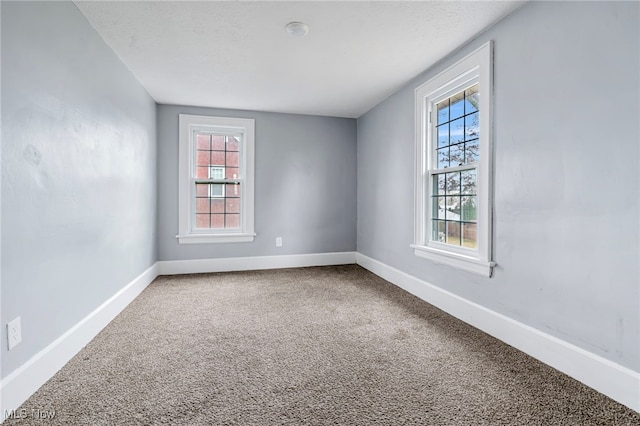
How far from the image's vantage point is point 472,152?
2.66 m

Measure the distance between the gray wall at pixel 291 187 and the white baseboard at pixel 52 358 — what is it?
167cm

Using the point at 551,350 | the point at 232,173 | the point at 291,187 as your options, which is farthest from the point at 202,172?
the point at 551,350

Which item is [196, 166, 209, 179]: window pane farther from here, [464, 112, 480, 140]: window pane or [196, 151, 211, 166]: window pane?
[464, 112, 480, 140]: window pane

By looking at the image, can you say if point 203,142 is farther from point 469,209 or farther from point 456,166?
point 469,209

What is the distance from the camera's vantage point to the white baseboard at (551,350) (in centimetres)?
153

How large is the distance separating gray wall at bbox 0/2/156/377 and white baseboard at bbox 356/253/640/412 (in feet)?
9.20

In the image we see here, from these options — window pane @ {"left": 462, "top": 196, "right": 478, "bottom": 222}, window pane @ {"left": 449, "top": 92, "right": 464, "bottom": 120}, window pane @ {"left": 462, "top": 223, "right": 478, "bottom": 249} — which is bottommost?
window pane @ {"left": 462, "top": 223, "right": 478, "bottom": 249}

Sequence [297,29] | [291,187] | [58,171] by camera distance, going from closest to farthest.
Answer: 1. [58,171]
2. [297,29]
3. [291,187]

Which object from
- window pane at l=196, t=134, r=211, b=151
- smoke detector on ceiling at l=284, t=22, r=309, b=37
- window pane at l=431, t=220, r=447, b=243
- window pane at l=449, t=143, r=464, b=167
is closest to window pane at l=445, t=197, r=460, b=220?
window pane at l=431, t=220, r=447, b=243

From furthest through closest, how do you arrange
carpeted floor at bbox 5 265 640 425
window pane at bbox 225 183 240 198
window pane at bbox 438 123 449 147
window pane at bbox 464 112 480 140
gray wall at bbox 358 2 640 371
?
1. window pane at bbox 225 183 240 198
2. window pane at bbox 438 123 449 147
3. window pane at bbox 464 112 480 140
4. gray wall at bbox 358 2 640 371
5. carpeted floor at bbox 5 265 640 425

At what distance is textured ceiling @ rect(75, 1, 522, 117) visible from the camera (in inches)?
83.5

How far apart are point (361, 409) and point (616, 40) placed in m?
2.19

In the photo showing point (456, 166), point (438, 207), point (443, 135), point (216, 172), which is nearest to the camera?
point (456, 166)

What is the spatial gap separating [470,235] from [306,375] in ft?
5.83
